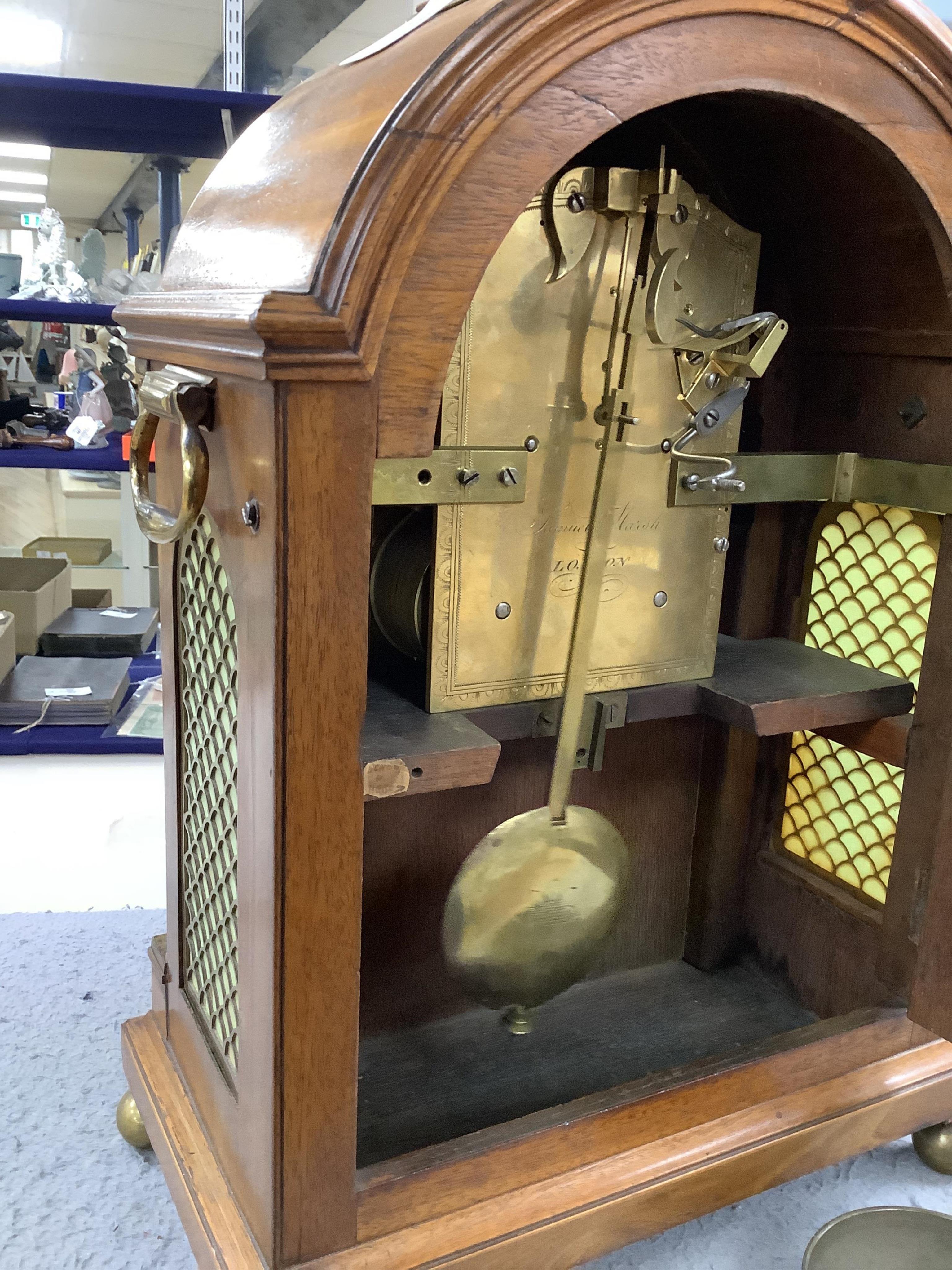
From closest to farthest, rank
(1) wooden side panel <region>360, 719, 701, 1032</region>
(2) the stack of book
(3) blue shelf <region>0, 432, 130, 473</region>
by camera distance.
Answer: (1) wooden side panel <region>360, 719, 701, 1032</region>, (2) the stack of book, (3) blue shelf <region>0, 432, 130, 473</region>

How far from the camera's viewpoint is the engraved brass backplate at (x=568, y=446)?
80cm

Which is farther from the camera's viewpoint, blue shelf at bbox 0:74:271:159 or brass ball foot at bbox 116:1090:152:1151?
blue shelf at bbox 0:74:271:159

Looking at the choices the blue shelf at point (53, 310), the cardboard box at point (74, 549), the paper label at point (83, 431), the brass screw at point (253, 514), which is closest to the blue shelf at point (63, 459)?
the paper label at point (83, 431)

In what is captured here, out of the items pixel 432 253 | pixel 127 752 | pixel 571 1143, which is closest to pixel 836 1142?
pixel 571 1143

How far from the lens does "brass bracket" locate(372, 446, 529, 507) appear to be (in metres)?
0.75

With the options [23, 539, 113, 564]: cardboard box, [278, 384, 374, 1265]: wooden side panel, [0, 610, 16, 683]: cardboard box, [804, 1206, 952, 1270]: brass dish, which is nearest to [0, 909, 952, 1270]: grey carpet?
[804, 1206, 952, 1270]: brass dish

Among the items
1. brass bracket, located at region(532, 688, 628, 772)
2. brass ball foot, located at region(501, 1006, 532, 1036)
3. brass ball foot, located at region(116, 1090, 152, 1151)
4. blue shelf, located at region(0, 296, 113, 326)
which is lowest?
Answer: brass ball foot, located at region(116, 1090, 152, 1151)

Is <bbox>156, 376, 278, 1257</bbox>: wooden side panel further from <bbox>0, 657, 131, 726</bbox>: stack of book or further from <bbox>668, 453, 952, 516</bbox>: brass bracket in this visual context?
<bbox>0, 657, 131, 726</bbox>: stack of book

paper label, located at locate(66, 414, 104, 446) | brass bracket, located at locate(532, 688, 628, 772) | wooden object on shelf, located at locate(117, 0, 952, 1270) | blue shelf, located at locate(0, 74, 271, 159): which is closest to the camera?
wooden object on shelf, located at locate(117, 0, 952, 1270)

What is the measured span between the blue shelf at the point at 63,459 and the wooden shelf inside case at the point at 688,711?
4.06 ft

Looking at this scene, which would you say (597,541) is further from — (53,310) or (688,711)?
(53,310)

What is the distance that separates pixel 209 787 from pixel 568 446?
0.40 metres

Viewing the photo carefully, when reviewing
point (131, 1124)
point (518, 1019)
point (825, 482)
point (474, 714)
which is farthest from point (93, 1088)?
point (825, 482)

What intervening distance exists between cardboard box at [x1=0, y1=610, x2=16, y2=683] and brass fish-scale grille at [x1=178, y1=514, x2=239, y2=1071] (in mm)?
1102
